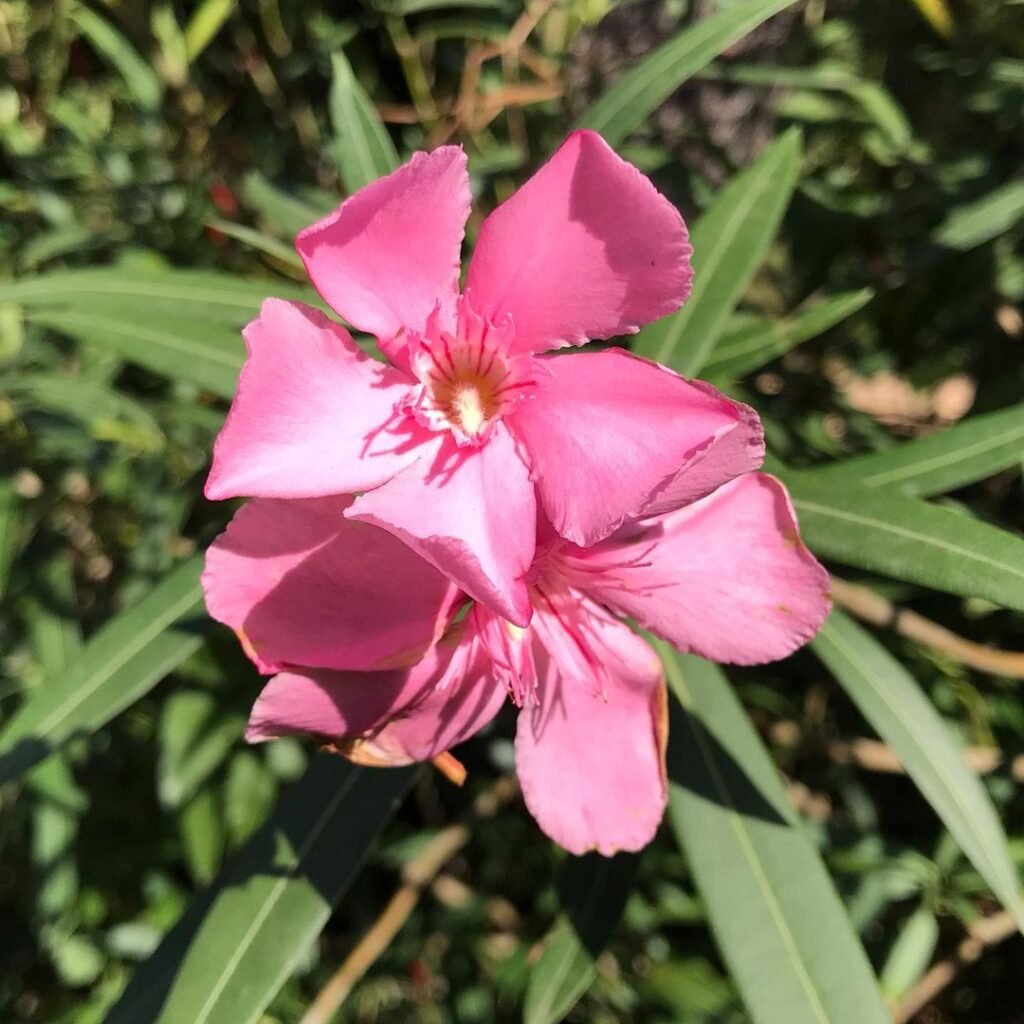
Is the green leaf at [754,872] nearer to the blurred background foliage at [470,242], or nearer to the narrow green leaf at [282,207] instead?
the blurred background foliage at [470,242]

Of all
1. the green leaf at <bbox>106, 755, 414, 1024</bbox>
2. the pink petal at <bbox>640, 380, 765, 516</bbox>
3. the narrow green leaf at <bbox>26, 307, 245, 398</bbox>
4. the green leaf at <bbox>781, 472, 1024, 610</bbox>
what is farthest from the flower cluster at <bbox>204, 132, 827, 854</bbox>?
the narrow green leaf at <bbox>26, 307, 245, 398</bbox>

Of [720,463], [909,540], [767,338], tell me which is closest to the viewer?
[720,463]

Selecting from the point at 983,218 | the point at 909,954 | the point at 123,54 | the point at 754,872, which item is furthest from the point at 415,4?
the point at 909,954

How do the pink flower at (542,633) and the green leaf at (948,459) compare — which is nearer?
the pink flower at (542,633)

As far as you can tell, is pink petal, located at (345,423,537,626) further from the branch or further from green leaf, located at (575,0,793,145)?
the branch

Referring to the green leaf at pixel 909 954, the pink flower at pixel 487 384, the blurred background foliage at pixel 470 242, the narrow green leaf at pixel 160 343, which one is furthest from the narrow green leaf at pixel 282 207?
the green leaf at pixel 909 954

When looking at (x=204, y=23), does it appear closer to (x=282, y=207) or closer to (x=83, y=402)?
(x=282, y=207)
